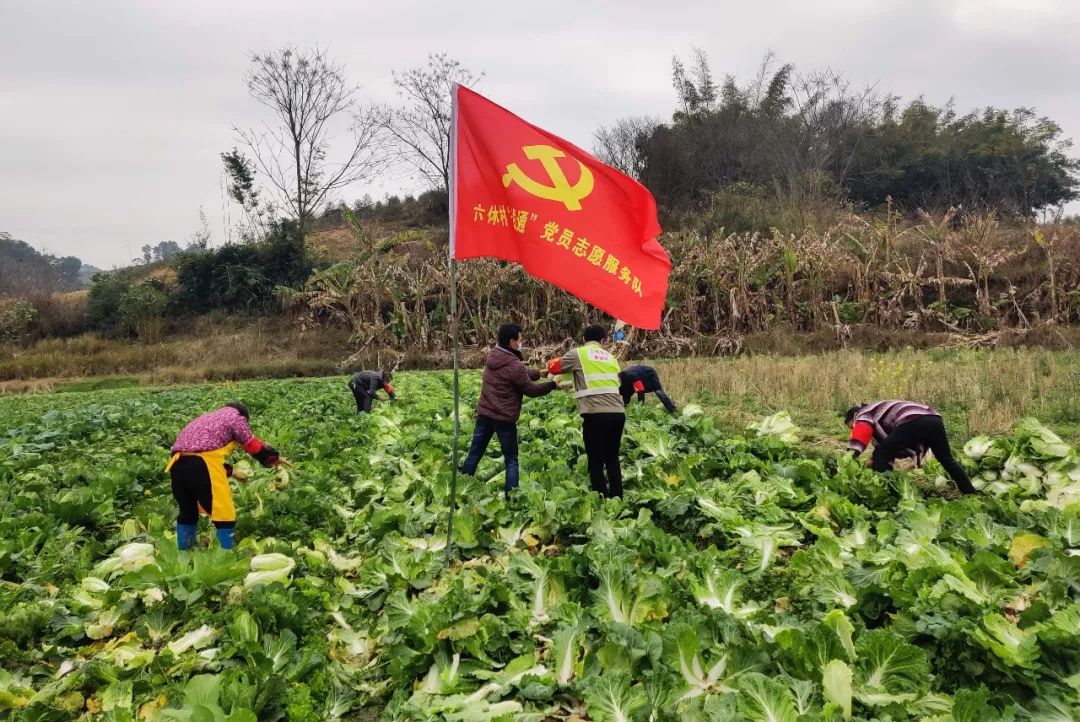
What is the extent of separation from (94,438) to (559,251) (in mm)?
9549

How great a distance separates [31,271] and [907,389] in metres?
74.1

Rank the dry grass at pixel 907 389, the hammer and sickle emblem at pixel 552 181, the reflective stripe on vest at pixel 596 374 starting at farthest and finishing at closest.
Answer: the dry grass at pixel 907 389
the reflective stripe on vest at pixel 596 374
the hammer and sickle emblem at pixel 552 181

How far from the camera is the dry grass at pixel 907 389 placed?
8.61 metres

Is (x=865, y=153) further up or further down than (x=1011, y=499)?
further up

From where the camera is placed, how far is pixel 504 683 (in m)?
3.37

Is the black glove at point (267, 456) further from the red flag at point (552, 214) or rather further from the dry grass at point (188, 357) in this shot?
the dry grass at point (188, 357)

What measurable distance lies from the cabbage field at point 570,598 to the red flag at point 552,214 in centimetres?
184

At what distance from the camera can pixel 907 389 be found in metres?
10.1

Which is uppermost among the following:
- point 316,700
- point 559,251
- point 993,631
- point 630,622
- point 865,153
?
point 865,153

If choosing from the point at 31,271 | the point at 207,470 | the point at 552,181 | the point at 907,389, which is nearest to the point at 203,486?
the point at 207,470

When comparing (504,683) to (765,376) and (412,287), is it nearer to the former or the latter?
(765,376)

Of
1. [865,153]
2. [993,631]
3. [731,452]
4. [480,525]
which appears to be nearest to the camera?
[993,631]

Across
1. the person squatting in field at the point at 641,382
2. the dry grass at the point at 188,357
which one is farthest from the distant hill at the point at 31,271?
the person squatting in field at the point at 641,382

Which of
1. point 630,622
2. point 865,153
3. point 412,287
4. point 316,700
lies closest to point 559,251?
point 630,622
